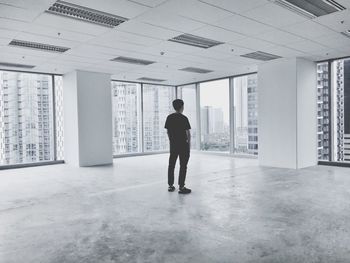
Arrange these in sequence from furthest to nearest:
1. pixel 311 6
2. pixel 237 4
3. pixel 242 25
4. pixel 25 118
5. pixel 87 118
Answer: pixel 25 118 < pixel 87 118 < pixel 242 25 < pixel 311 6 < pixel 237 4

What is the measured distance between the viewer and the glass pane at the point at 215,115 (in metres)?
11.4

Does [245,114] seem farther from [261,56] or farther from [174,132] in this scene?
[174,132]

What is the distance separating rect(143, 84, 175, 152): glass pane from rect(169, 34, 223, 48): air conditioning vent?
6176 millimetres

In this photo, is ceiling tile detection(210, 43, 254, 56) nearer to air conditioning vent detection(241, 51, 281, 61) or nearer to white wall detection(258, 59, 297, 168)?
air conditioning vent detection(241, 51, 281, 61)

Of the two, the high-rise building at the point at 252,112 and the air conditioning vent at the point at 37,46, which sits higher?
the air conditioning vent at the point at 37,46

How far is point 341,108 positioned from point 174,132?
5.86 m

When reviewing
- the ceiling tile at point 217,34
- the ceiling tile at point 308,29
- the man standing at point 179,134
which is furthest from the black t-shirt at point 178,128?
the ceiling tile at point 308,29

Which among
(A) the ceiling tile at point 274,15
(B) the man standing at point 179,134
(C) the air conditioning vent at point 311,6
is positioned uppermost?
(C) the air conditioning vent at point 311,6

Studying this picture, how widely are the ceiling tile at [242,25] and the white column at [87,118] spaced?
211 inches

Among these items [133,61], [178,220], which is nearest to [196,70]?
[133,61]

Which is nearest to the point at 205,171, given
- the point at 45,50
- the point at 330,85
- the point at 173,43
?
the point at 173,43

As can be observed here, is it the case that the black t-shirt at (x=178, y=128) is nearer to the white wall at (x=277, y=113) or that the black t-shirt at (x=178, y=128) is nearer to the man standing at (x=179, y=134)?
the man standing at (x=179, y=134)

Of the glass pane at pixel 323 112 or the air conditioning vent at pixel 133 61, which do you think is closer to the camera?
the air conditioning vent at pixel 133 61

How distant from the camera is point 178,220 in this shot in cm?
368
